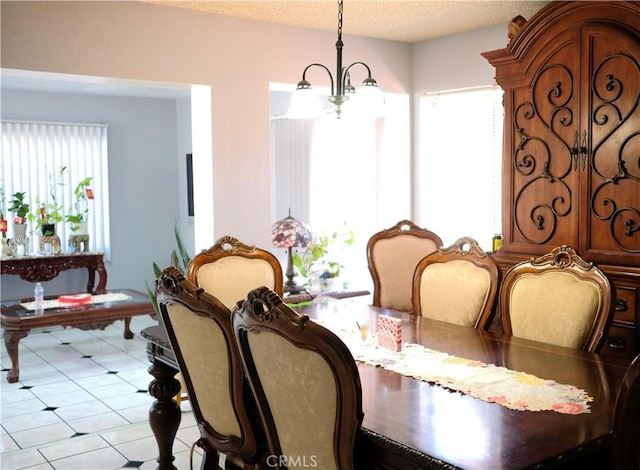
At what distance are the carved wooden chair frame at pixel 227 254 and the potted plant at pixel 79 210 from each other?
3471mm

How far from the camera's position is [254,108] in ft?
14.9

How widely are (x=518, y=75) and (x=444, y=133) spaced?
1223 mm

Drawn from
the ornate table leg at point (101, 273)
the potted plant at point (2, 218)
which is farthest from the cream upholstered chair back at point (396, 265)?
the potted plant at point (2, 218)

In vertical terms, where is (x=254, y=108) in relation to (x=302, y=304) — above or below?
above

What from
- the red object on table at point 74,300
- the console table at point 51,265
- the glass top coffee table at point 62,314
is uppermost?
the console table at point 51,265

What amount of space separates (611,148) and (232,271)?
6.55 feet

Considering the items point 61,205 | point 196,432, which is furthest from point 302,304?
point 61,205

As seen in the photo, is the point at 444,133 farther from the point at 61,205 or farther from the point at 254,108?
the point at 61,205

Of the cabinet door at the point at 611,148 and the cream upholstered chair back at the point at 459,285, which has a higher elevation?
the cabinet door at the point at 611,148

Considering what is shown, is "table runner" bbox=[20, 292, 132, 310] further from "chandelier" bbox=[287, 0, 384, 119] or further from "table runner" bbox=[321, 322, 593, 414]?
"table runner" bbox=[321, 322, 593, 414]

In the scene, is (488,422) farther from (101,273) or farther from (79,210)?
(79,210)

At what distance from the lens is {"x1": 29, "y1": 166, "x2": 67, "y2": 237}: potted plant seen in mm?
6526

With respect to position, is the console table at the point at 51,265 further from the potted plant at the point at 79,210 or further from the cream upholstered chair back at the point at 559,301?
the cream upholstered chair back at the point at 559,301

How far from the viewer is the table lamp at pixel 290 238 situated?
14.8 ft
